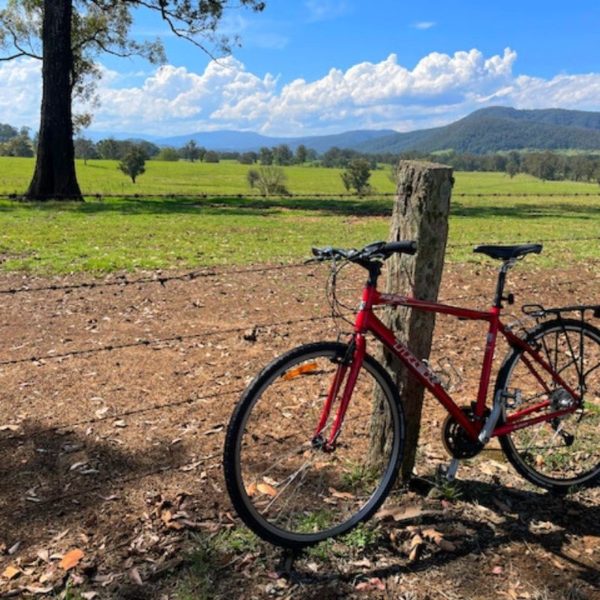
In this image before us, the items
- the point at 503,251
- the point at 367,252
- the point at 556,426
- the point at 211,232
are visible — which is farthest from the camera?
the point at 211,232

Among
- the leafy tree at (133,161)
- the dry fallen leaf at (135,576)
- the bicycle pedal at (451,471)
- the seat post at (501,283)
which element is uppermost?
the leafy tree at (133,161)

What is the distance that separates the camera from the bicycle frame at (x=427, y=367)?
3.04 meters

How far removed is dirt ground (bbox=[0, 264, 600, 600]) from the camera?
114 inches

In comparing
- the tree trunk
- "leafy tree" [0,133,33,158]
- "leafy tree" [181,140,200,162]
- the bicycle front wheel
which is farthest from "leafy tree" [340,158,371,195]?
"leafy tree" [0,133,33,158]

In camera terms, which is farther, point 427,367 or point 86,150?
point 86,150

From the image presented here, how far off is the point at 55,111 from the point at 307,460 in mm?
20696

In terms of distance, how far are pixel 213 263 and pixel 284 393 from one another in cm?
579

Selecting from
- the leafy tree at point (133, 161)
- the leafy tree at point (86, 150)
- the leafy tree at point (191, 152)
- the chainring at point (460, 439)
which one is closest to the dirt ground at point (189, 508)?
the chainring at point (460, 439)

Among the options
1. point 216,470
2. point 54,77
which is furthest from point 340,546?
point 54,77

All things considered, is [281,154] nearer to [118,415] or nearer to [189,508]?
[118,415]

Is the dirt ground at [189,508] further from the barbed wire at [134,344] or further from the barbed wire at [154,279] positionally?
the barbed wire at [154,279]

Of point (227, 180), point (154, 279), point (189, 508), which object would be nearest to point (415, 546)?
point (189, 508)

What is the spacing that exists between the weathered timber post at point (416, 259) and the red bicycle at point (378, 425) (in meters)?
0.17

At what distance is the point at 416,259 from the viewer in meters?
3.37
